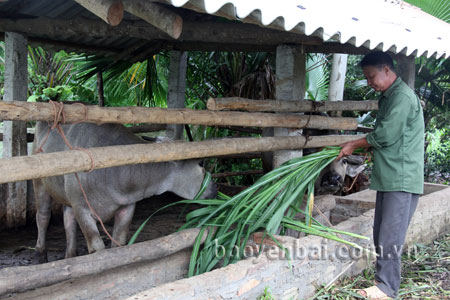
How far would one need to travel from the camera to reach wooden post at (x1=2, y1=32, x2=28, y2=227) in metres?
4.70

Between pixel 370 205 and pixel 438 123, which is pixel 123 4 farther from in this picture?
pixel 438 123

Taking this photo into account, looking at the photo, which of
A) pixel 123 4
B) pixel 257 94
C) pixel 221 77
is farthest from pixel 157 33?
pixel 221 77

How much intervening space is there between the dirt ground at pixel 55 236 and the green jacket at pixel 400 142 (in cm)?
181

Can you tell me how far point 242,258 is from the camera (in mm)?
3145

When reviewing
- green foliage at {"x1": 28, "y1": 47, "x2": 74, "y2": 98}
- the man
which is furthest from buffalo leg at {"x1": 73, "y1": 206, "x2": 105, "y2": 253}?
green foliage at {"x1": 28, "y1": 47, "x2": 74, "y2": 98}

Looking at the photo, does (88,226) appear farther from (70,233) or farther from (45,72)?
(45,72)

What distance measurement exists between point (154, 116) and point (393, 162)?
5.82 ft

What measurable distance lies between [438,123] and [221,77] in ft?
15.8

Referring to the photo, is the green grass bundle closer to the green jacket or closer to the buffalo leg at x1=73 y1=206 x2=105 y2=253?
the green jacket

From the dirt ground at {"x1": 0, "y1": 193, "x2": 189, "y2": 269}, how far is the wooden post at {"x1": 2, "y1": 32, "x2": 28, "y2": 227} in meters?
0.24

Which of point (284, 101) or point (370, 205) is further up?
point (284, 101)

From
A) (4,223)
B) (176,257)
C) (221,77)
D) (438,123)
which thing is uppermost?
(221,77)

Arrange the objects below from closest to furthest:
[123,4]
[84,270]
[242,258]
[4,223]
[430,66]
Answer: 1. [123,4]
2. [84,270]
3. [242,258]
4. [4,223]
5. [430,66]

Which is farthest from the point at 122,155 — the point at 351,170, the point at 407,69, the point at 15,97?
the point at 351,170
